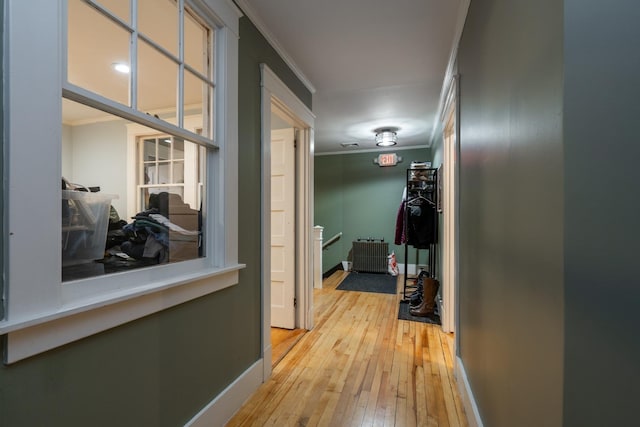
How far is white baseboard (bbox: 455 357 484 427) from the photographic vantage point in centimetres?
142

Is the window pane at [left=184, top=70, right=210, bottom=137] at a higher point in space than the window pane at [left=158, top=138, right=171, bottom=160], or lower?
higher

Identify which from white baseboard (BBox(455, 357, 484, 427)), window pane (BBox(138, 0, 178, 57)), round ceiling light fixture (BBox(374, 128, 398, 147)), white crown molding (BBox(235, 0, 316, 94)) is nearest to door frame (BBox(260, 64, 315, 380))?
white crown molding (BBox(235, 0, 316, 94))

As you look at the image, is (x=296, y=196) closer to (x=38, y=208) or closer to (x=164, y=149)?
(x=164, y=149)

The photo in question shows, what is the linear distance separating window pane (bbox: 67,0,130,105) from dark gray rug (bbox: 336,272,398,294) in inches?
153

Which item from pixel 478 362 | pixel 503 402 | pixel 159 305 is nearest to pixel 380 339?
pixel 478 362

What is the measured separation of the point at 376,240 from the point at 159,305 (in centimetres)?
487

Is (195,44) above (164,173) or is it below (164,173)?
above

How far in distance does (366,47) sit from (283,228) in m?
1.75

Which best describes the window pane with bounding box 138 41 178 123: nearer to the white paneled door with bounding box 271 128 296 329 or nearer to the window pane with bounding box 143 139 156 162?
the window pane with bounding box 143 139 156 162

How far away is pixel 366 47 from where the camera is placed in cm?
209

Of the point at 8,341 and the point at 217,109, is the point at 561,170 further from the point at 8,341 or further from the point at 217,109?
the point at 217,109

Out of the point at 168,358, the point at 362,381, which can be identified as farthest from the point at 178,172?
the point at 362,381

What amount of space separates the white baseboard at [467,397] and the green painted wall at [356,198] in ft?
12.1

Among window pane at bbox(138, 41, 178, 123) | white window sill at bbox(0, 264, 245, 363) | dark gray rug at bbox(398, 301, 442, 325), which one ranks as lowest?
dark gray rug at bbox(398, 301, 442, 325)
